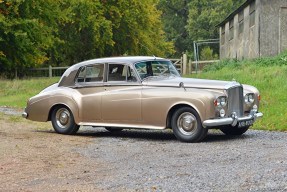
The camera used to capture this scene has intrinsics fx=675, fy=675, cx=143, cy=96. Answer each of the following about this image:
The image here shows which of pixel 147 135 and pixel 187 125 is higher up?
pixel 187 125

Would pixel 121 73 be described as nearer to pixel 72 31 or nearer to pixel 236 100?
pixel 236 100

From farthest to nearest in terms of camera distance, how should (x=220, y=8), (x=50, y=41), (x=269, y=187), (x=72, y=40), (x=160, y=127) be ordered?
(x=220, y=8), (x=72, y=40), (x=50, y=41), (x=160, y=127), (x=269, y=187)

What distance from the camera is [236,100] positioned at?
13.5 m

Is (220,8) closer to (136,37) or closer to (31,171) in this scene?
(136,37)

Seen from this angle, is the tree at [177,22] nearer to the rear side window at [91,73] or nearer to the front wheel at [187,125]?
the rear side window at [91,73]

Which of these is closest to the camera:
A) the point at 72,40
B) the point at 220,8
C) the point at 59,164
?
the point at 59,164

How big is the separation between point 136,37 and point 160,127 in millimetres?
38633

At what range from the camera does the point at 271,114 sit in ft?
58.1

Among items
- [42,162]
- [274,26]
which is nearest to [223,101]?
[42,162]

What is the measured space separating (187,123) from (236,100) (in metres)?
1.15

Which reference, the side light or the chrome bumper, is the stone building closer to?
the chrome bumper

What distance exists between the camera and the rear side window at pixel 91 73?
14.7 meters

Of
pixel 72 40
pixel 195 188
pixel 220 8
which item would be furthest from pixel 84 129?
pixel 220 8

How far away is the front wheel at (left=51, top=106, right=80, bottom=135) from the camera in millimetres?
15109
